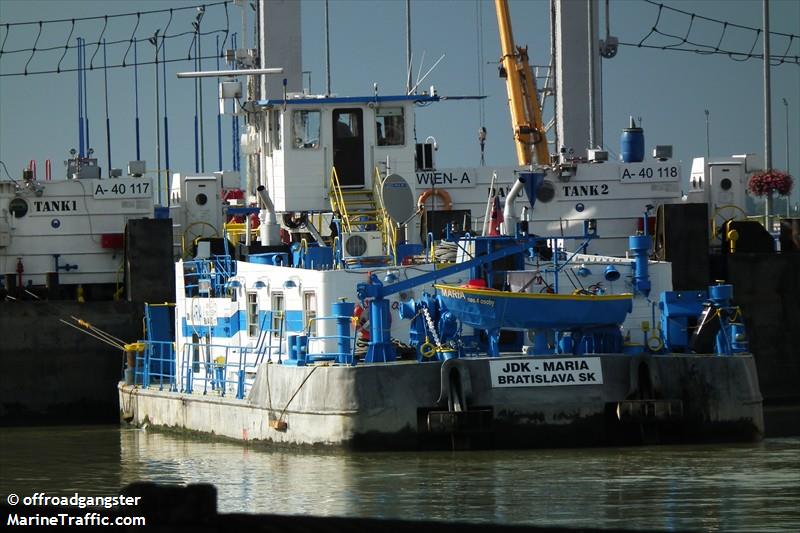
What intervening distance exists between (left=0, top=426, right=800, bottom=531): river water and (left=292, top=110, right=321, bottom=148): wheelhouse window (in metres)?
6.63

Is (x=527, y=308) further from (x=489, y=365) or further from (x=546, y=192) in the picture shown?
(x=546, y=192)

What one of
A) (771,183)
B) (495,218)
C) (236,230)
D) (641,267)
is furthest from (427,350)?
(771,183)

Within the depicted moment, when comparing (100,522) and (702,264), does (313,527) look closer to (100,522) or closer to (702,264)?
(100,522)

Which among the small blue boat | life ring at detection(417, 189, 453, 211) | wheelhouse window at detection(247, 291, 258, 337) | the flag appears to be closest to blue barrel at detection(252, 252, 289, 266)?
wheelhouse window at detection(247, 291, 258, 337)

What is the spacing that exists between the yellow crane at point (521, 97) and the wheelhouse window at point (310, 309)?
19.8 meters

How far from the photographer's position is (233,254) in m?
33.5

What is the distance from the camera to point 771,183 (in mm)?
37844

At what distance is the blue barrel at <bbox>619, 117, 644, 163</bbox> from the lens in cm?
3716

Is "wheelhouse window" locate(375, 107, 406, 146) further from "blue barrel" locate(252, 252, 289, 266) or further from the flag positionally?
"blue barrel" locate(252, 252, 289, 266)

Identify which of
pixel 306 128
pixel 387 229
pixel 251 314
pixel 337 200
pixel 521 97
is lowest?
pixel 251 314

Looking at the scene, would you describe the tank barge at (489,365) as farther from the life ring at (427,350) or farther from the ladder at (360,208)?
the ladder at (360,208)

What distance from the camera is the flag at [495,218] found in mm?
26805

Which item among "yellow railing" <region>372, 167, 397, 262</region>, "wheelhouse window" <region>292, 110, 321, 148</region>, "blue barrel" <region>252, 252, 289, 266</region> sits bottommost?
"blue barrel" <region>252, 252, 289, 266</region>

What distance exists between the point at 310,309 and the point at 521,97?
68.4 ft
